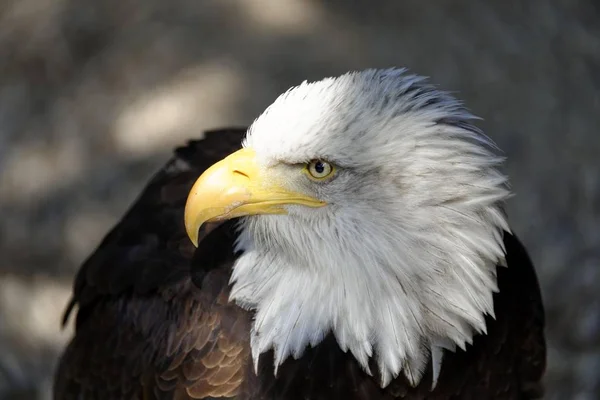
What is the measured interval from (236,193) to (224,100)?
2.72 metres

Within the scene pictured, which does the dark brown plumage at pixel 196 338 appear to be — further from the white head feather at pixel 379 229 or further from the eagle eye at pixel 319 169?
the eagle eye at pixel 319 169

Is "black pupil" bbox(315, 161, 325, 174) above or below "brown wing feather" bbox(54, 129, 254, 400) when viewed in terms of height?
above

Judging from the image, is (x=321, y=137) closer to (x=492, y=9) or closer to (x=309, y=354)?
(x=309, y=354)

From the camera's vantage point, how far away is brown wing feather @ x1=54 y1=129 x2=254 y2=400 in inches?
128

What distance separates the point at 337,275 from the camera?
9.96 feet

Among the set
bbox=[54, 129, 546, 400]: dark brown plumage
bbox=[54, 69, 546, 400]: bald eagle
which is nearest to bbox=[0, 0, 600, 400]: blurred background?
bbox=[54, 129, 546, 400]: dark brown plumage

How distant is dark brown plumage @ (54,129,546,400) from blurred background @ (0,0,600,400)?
56.2 inches

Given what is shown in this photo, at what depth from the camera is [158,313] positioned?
3408 millimetres

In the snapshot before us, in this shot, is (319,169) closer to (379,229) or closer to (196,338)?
(379,229)

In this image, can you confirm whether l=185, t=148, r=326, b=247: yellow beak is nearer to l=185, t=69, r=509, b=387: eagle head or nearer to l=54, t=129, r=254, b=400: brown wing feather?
l=185, t=69, r=509, b=387: eagle head

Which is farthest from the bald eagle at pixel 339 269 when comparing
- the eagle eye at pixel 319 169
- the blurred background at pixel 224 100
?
the blurred background at pixel 224 100

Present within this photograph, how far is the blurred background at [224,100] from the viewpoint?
208 inches

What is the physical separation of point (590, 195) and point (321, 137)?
2904 mm

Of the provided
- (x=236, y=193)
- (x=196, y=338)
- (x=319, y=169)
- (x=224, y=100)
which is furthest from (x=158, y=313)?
(x=224, y=100)
